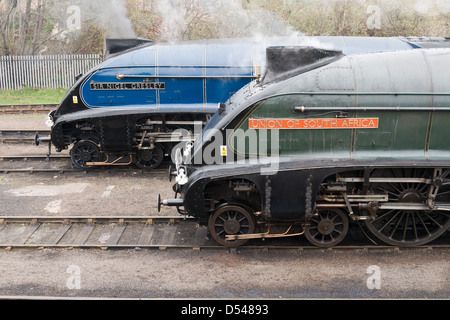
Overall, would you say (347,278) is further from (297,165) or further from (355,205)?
(297,165)

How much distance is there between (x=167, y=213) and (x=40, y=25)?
18704 millimetres

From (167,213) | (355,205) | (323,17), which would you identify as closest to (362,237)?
(355,205)

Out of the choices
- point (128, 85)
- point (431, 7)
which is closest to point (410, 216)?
point (128, 85)

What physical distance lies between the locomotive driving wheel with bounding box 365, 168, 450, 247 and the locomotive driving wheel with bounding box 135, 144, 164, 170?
621 centimetres

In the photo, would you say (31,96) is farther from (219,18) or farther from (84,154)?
(84,154)

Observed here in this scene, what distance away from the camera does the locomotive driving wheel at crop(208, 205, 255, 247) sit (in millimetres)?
8008

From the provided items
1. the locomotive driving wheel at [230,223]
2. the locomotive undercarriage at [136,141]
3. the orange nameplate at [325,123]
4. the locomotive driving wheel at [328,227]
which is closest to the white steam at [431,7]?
the locomotive undercarriage at [136,141]

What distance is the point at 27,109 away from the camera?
1872 cm

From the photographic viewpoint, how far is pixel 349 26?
2350 centimetres

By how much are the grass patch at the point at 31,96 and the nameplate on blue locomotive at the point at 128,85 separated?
30.3 ft

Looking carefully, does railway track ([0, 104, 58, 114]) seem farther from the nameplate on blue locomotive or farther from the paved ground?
the paved ground

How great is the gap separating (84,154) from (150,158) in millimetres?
1760

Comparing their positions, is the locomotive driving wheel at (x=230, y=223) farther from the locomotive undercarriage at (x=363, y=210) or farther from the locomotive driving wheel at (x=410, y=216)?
the locomotive driving wheel at (x=410, y=216)

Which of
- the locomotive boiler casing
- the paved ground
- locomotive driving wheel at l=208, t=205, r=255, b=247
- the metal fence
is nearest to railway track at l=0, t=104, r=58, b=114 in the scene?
the metal fence
